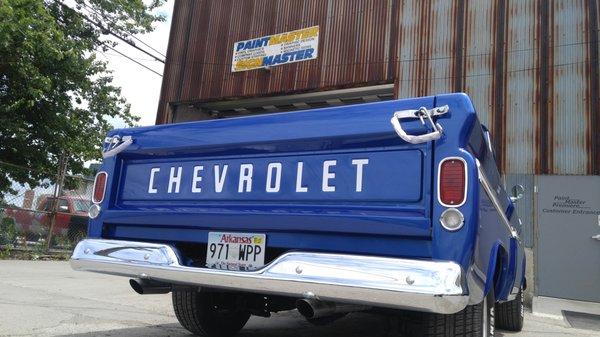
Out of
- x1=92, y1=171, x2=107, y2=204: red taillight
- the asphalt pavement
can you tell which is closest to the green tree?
the asphalt pavement

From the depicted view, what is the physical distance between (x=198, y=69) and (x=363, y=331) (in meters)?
13.1

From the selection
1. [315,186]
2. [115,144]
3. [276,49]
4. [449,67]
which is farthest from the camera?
[276,49]

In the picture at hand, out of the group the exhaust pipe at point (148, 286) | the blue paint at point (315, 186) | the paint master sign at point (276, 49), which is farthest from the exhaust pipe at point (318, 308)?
the paint master sign at point (276, 49)

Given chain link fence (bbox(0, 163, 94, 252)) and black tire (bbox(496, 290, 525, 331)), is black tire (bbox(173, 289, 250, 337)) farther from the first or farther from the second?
chain link fence (bbox(0, 163, 94, 252))

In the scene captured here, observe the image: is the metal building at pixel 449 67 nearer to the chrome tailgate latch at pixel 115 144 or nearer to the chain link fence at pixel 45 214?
the chain link fence at pixel 45 214

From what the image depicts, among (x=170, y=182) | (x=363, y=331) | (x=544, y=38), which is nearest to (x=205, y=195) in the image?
(x=170, y=182)

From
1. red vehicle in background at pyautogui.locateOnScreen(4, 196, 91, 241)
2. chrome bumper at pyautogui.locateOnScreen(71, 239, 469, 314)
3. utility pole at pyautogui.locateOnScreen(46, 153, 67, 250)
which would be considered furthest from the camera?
utility pole at pyautogui.locateOnScreen(46, 153, 67, 250)

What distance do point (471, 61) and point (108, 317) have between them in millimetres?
10308

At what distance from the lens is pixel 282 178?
304 centimetres

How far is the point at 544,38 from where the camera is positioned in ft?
37.6

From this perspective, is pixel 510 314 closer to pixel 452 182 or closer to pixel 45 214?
pixel 452 182

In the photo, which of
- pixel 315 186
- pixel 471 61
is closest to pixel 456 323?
pixel 315 186

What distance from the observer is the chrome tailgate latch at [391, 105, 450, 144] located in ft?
8.43

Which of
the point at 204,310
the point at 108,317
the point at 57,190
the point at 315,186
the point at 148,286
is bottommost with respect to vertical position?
the point at 108,317
